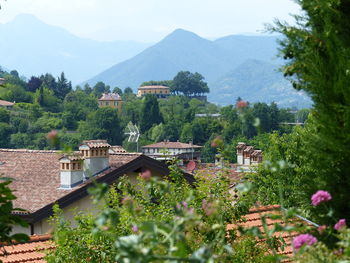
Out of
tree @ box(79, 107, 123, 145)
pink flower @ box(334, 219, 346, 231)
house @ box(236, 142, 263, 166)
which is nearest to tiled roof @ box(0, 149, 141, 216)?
pink flower @ box(334, 219, 346, 231)

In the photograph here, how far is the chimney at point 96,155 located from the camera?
1833 centimetres

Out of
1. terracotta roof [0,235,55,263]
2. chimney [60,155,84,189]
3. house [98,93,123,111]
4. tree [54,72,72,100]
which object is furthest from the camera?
house [98,93,123,111]

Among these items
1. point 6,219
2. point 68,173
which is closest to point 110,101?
point 68,173

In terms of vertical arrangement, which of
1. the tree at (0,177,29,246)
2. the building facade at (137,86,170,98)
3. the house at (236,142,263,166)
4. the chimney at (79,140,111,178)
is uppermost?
the building facade at (137,86,170,98)

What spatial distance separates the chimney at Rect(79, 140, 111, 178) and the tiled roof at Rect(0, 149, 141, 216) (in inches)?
9.6

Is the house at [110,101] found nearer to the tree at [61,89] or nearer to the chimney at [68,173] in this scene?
the tree at [61,89]

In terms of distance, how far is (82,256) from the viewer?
298 inches

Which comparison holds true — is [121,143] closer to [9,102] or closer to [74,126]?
[74,126]

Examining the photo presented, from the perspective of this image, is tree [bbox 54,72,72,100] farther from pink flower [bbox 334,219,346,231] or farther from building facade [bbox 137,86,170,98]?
pink flower [bbox 334,219,346,231]

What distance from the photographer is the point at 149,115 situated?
399 feet

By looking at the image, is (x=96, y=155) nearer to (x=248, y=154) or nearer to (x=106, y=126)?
(x=248, y=154)

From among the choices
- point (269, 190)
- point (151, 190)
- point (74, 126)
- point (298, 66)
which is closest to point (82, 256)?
point (151, 190)

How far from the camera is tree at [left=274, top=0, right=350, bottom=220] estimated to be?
12.7 ft

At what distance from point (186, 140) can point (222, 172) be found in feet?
344
